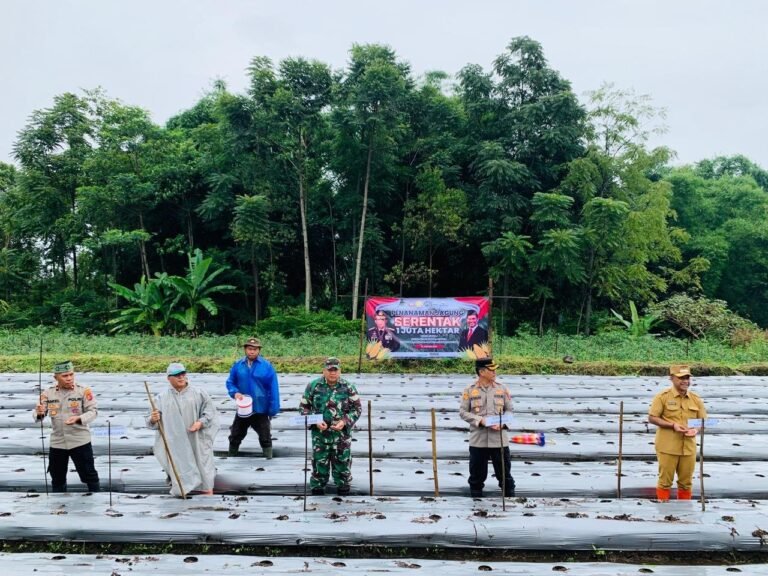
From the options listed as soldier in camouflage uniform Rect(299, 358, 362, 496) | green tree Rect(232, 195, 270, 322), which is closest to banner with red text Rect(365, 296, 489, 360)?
soldier in camouflage uniform Rect(299, 358, 362, 496)

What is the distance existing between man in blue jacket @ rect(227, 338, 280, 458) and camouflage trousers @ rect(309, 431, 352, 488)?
2.97ft

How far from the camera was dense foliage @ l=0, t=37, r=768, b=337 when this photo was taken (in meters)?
16.6

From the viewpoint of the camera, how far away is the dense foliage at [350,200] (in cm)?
1658

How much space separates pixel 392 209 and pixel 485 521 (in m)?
16.4

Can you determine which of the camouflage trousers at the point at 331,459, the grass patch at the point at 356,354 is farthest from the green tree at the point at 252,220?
the camouflage trousers at the point at 331,459

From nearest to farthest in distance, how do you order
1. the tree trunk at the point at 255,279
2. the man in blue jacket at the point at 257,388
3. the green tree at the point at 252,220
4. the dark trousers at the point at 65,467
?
the dark trousers at the point at 65,467, the man in blue jacket at the point at 257,388, the green tree at the point at 252,220, the tree trunk at the point at 255,279

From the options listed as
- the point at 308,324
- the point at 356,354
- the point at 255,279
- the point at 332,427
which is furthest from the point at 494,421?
the point at 255,279

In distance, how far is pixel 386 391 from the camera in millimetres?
8273

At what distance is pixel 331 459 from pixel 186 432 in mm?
1109

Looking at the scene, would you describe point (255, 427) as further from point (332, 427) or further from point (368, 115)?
point (368, 115)

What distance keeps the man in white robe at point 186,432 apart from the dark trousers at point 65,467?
544 mm

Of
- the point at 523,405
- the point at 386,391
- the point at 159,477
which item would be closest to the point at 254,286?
the point at 386,391

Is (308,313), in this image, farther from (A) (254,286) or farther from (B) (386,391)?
(B) (386,391)

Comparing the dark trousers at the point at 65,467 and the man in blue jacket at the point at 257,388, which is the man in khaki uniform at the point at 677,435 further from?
the dark trousers at the point at 65,467
